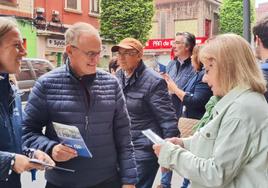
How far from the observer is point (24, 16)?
19469 millimetres

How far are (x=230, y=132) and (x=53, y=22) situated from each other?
2021cm

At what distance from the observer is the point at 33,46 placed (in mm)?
20094

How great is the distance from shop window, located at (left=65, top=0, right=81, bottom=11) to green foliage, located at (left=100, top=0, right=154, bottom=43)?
55.5 inches

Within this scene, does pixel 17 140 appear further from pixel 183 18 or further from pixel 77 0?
pixel 183 18

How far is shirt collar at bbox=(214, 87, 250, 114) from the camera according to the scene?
7.20ft

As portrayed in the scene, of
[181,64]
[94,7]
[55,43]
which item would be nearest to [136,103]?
[181,64]

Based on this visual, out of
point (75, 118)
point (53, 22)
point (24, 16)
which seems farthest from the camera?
point (53, 22)

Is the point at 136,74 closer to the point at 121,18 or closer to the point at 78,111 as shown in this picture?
the point at 78,111

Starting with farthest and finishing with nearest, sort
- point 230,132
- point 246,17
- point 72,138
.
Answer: point 246,17, point 72,138, point 230,132

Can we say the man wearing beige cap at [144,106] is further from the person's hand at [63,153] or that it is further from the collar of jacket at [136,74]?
the person's hand at [63,153]

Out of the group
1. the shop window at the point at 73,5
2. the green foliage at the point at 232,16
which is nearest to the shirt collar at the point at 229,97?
the shop window at the point at 73,5

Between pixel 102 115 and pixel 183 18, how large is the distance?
140 ft

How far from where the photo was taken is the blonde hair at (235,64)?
2219mm

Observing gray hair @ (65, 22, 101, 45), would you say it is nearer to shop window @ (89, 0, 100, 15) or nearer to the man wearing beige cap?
the man wearing beige cap
